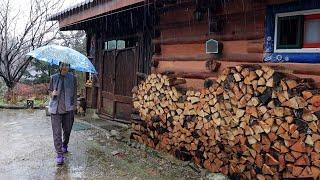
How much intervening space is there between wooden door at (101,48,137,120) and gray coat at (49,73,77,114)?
9.28ft

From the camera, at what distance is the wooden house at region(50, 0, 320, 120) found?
18.1 ft

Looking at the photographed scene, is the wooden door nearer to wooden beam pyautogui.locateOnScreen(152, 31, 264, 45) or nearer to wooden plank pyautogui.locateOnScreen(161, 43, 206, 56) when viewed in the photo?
wooden beam pyautogui.locateOnScreen(152, 31, 264, 45)

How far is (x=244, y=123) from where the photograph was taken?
232 inches

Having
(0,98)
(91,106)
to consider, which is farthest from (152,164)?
(0,98)

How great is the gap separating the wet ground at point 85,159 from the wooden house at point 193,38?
1493mm

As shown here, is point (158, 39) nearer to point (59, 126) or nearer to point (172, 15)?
point (172, 15)

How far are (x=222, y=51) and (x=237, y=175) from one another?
1.95 meters

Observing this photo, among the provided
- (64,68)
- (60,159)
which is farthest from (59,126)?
(64,68)

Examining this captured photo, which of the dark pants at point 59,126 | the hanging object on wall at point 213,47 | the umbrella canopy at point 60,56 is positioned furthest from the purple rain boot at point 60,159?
the hanging object on wall at point 213,47

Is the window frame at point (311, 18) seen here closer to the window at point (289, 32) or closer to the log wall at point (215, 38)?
the window at point (289, 32)

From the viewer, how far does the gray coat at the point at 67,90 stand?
7434mm

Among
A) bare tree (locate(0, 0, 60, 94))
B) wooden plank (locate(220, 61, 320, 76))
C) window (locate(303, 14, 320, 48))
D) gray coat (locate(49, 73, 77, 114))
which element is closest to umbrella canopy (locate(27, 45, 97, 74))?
gray coat (locate(49, 73, 77, 114))

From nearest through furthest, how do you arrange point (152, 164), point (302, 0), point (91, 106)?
1. point (302, 0)
2. point (152, 164)
3. point (91, 106)

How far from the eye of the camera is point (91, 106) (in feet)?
44.4
